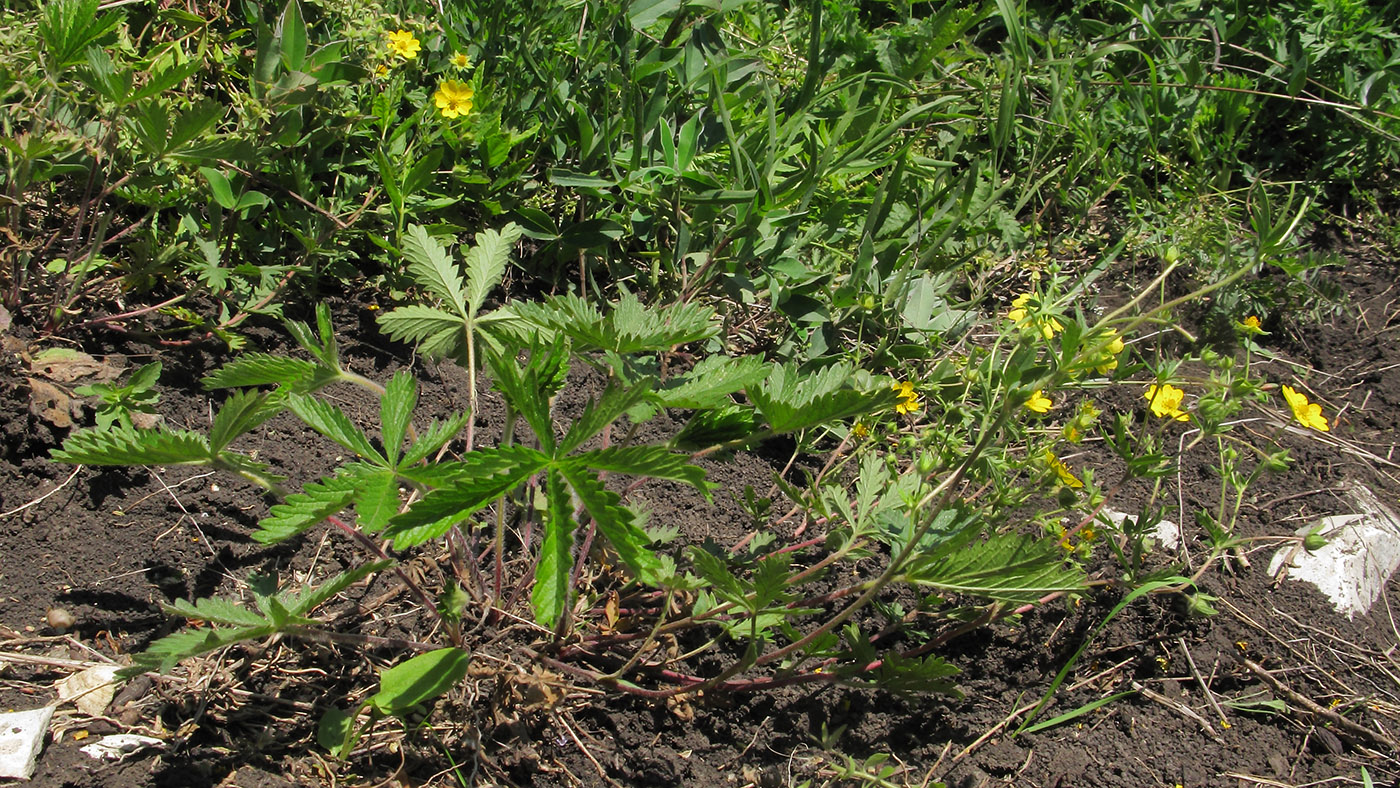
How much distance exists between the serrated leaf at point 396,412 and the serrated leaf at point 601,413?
247mm

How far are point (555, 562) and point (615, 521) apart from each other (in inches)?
3.7

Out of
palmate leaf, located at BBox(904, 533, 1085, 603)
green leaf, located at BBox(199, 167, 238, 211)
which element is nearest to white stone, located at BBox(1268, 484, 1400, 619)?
palmate leaf, located at BBox(904, 533, 1085, 603)

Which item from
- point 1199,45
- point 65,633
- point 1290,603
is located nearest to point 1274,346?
point 1290,603

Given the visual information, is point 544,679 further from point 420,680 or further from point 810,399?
point 810,399

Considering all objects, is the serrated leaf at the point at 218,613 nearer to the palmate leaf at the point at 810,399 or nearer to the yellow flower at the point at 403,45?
the palmate leaf at the point at 810,399

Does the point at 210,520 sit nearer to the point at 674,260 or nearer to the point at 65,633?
the point at 65,633

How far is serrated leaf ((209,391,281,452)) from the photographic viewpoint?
132cm

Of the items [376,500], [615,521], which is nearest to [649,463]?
[615,521]

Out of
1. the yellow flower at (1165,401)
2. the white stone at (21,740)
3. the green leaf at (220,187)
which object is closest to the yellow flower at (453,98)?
the green leaf at (220,187)

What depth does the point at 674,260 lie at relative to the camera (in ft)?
7.78

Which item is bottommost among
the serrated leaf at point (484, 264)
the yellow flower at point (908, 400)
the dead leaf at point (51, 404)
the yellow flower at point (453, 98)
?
the yellow flower at point (908, 400)

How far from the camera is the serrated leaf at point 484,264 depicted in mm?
1747

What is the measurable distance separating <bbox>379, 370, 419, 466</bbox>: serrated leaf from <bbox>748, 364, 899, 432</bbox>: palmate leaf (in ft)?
1.66

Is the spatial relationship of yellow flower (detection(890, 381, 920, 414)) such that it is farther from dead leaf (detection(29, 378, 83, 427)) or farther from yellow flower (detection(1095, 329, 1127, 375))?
dead leaf (detection(29, 378, 83, 427))
